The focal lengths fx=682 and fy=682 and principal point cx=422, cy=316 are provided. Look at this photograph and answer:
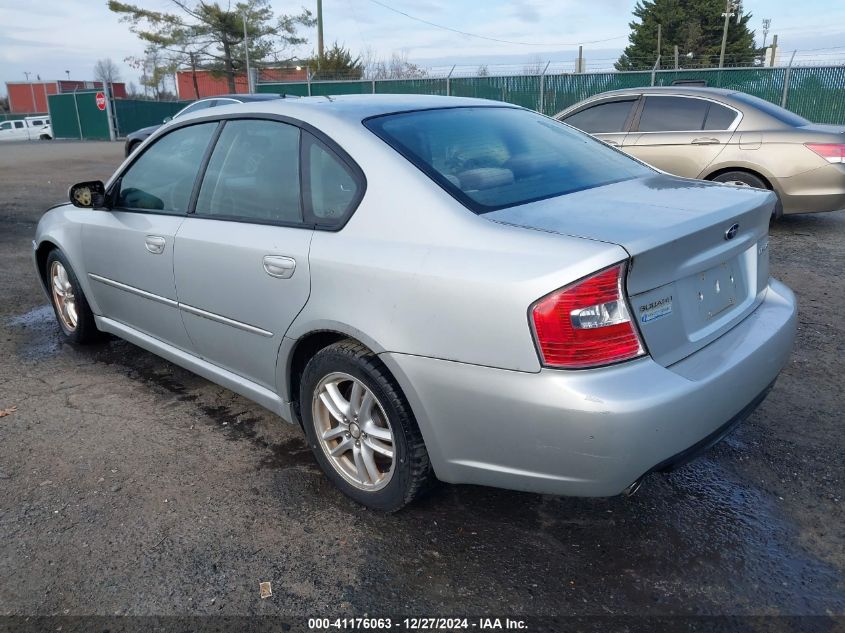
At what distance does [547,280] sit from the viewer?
2029mm

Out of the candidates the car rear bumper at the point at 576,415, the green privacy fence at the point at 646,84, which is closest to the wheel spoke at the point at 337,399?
the car rear bumper at the point at 576,415

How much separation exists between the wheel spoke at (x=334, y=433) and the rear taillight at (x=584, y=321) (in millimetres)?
1026

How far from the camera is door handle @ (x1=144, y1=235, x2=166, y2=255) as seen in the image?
3.45 meters

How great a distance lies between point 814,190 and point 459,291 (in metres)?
6.52

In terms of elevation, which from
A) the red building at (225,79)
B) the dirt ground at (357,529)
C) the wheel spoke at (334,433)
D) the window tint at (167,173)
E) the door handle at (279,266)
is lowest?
the dirt ground at (357,529)

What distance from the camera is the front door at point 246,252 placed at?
2.79 m

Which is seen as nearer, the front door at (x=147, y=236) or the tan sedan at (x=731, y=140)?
the front door at (x=147, y=236)

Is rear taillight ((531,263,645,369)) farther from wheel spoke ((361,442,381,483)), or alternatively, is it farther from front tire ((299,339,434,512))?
wheel spoke ((361,442,381,483))

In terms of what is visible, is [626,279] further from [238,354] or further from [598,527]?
[238,354]

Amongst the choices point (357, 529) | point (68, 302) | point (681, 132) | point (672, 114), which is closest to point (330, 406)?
point (357, 529)

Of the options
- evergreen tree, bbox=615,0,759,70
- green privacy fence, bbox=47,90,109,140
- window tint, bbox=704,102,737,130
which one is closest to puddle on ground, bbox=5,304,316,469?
window tint, bbox=704,102,737,130

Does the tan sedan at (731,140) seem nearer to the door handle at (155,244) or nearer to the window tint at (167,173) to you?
the window tint at (167,173)

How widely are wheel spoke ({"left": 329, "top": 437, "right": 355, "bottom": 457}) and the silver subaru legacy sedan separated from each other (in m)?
0.01

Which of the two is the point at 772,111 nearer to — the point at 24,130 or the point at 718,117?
the point at 718,117
